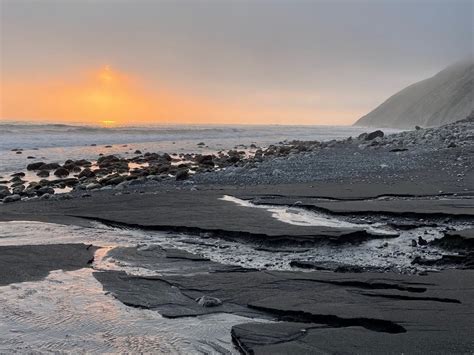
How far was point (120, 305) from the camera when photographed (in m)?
4.71

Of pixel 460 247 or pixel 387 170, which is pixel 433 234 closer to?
pixel 460 247

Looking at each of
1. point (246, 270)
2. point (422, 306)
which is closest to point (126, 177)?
point (246, 270)

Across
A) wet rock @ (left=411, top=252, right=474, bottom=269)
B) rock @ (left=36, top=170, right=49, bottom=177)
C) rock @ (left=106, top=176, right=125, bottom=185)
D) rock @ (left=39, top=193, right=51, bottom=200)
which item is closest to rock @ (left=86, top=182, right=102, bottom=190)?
rock @ (left=106, top=176, right=125, bottom=185)

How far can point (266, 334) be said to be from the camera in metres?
3.85

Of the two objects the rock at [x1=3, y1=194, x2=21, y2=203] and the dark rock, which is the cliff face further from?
the dark rock

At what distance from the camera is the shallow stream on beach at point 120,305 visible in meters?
3.91

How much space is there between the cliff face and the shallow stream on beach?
7561cm

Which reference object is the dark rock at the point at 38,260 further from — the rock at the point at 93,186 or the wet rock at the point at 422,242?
the rock at the point at 93,186

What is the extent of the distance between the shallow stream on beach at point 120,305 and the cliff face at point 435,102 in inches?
2977

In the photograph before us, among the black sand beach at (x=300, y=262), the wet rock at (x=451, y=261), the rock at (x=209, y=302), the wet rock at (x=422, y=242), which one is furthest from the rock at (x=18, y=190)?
the wet rock at (x=451, y=261)

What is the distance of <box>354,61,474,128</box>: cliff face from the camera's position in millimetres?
82125

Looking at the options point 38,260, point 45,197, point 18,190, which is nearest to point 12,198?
point 45,197

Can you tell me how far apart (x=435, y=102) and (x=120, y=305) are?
4269 inches

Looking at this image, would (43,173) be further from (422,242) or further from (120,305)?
(422,242)
